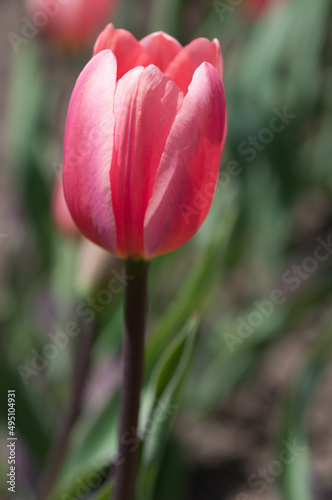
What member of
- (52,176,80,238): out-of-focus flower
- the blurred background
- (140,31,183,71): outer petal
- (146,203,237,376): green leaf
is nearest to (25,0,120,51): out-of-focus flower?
the blurred background

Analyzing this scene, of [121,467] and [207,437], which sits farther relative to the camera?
[207,437]

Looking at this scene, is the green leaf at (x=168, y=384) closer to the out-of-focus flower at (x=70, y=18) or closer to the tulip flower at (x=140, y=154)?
the tulip flower at (x=140, y=154)

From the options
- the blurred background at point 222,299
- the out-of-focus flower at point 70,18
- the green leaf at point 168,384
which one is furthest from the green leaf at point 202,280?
the out-of-focus flower at point 70,18

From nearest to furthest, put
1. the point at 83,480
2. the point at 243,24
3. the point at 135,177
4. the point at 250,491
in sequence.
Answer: the point at 135,177, the point at 83,480, the point at 250,491, the point at 243,24

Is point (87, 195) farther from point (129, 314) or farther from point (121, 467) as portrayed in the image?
point (121, 467)

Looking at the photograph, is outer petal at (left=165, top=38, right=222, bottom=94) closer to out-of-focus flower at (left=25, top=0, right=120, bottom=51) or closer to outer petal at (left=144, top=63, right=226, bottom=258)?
outer petal at (left=144, top=63, right=226, bottom=258)

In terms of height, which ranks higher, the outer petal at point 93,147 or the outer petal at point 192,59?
the outer petal at point 192,59

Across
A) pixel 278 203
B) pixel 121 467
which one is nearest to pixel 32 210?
pixel 278 203
